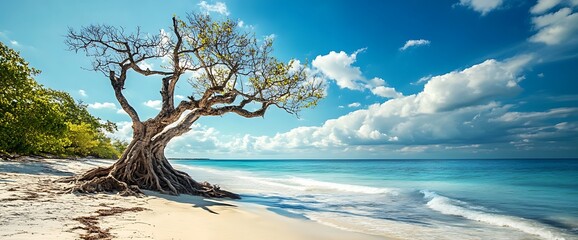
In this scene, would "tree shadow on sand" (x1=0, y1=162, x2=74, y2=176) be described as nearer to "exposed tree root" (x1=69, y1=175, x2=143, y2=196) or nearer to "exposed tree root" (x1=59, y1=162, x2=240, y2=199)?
"exposed tree root" (x1=59, y1=162, x2=240, y2=199)

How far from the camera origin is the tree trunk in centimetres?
1090

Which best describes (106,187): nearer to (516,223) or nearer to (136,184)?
(136,184)

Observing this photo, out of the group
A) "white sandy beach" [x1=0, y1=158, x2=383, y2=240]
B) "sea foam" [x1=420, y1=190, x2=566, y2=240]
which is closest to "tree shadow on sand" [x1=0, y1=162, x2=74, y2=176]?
"white sandy beach" [x1=0, y1=158, x2=383, y2=240]

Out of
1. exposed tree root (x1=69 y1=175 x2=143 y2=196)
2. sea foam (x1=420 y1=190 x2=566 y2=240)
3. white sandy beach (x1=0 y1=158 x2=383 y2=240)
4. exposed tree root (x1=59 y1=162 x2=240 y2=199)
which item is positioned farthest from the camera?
exposed tree root (x1=59 y1=162 x2=240 y2=199)

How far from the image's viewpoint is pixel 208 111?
13680 mm

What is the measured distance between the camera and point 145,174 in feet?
40.0

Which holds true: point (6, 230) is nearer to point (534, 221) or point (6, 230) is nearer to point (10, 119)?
point (534, 221)

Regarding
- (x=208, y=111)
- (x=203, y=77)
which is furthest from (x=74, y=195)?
(x=203, y=77)

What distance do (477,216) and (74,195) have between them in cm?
1311

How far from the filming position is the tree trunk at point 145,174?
10902mm

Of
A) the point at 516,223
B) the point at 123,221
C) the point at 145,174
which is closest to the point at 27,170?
the point at 145,174

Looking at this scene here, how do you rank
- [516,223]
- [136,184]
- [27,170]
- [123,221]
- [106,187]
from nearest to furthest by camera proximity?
1. [123,221]
2. [516,223]
3. [106,187]
4. [136,184]
5. [27,170]

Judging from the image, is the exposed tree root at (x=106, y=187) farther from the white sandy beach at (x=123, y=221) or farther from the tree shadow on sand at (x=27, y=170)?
the tree shadow on sand at (x=27, y=170)

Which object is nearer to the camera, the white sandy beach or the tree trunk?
the white sandy beach
